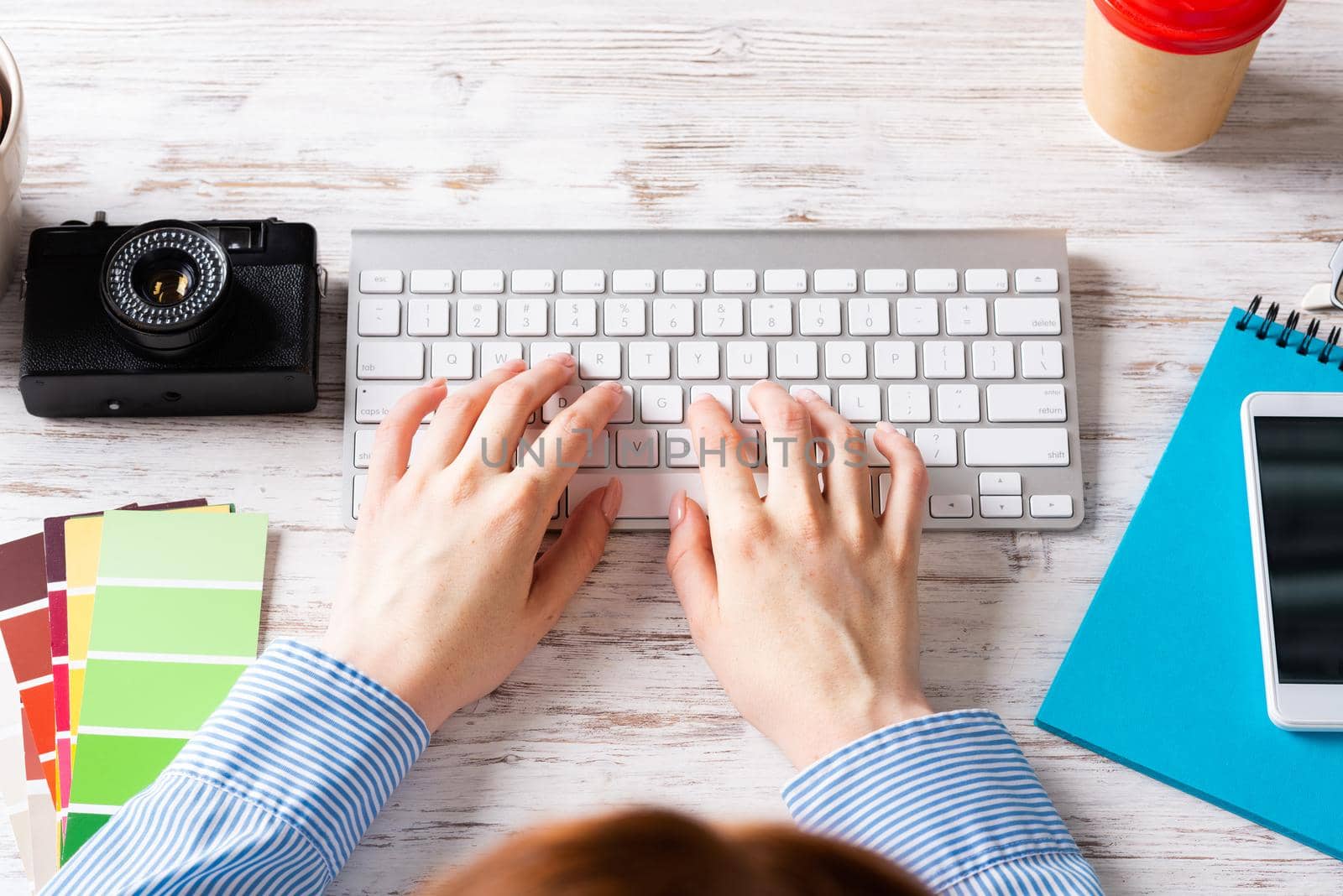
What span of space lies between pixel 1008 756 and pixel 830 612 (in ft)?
0.49

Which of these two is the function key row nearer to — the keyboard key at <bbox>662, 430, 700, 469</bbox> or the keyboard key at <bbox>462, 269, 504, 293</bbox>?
the keyboard key at <bbox>462, 269, 504, 293</bbox>

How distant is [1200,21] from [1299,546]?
1.23ft

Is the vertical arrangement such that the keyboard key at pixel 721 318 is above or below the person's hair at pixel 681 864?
above

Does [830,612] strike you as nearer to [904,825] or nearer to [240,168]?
[904,825]

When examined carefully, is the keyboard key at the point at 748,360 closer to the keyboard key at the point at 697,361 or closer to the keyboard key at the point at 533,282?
the keyboard key at the point at 697,361

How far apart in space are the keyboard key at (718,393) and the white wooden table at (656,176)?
12cm

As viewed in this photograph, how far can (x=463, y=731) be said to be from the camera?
0.74m

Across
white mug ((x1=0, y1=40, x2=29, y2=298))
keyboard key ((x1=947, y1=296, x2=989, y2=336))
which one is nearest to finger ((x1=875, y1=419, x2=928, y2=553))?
keyboard key ((x1=947, y1=296, x2=989, y2=336))

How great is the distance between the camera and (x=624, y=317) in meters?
0.80

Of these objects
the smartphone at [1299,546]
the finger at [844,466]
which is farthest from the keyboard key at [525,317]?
the smartphone at [1299,546]

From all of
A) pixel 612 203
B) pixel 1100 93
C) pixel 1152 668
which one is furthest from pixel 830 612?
pixel 1100 93

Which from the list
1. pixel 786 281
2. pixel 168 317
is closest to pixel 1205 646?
pixel 786 281

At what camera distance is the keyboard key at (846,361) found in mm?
793

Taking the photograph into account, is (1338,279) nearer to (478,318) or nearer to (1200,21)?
(1200,21)
